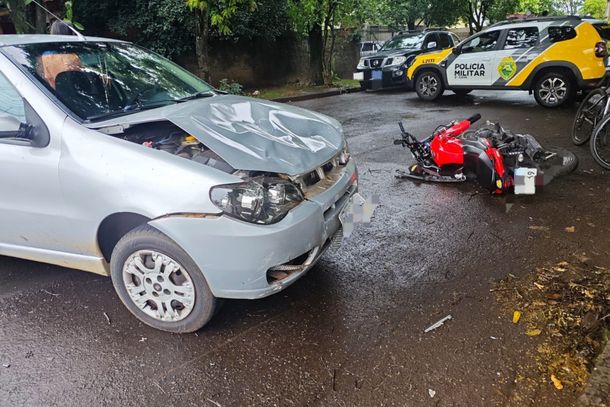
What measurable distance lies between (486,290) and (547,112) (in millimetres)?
7727

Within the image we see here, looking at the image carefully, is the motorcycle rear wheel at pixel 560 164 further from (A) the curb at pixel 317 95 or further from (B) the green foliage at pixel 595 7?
(B) the green foliage at pixel 595 7

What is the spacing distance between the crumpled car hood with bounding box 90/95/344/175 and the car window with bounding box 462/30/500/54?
824cm

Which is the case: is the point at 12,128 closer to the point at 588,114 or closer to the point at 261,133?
the point at 261,133

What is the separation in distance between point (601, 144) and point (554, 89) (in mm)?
4742

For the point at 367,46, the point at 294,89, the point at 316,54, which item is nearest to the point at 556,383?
the point at 294,89

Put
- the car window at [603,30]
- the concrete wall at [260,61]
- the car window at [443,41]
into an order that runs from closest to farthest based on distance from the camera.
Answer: the car window at [603,30] < the car window at [443,41] < the concrete wall at [260,61]

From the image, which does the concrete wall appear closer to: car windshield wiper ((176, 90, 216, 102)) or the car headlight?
car windshield wiper ((176, 90, 216, 102))

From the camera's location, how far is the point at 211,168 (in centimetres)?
248

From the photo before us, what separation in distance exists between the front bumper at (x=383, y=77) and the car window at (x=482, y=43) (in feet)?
10.2

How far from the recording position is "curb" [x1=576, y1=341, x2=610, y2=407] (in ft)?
6.83

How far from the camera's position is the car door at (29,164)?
2.73m

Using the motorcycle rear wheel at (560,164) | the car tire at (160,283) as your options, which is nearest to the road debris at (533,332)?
the car tire at (160,283)

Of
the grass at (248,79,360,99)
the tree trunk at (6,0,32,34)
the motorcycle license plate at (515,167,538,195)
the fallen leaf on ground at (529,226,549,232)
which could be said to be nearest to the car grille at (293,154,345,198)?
the fallen leaf on ground at (529,226,549,232)

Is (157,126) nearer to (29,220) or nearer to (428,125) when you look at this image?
(29,220)
